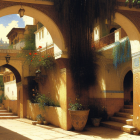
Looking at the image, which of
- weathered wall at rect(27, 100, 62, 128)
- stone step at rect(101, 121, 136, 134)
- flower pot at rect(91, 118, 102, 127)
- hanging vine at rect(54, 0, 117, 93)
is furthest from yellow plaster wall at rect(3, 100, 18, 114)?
hanging vine at rect(54, 0, 117, 93)

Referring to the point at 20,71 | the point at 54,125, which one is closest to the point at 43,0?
the point at 54,125

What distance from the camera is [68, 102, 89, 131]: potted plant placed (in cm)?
903

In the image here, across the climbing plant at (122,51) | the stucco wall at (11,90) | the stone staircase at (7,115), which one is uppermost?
the climbing plant at (122,51)

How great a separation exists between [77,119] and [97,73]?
11.0 ft

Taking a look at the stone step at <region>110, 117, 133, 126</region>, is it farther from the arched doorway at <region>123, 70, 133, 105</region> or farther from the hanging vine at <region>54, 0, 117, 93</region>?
the arched doorway at <region>123, 70, 133, 105</region>

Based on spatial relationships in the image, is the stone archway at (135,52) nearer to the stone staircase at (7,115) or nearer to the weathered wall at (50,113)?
the weathered wall at (50,113)

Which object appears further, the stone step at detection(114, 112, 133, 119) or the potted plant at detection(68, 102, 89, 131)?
the stone step at detection(114, 112, 133, 119)

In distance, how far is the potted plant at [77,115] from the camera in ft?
29.6

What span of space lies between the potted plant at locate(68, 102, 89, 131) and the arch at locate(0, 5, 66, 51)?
2286 millimetres

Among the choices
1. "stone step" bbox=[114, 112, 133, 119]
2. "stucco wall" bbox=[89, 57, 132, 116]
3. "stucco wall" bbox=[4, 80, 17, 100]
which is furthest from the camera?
"stucco wall" bbox=[4, 80, 17, 100]

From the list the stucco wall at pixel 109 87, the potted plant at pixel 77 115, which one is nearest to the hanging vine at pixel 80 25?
the potted plant at pixel 77 115

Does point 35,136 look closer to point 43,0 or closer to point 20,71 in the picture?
point 43,0

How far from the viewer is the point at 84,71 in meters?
10.0

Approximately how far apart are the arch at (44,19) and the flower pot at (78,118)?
8.11 ft
